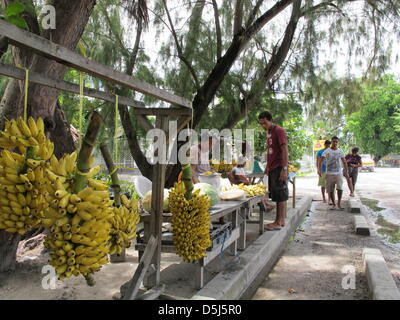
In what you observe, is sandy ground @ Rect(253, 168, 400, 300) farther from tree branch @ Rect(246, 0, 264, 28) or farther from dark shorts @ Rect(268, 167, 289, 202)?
tree branch @ Rect(246, 0, 264, 28)

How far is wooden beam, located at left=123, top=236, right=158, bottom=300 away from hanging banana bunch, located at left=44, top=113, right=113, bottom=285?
41.3 inches

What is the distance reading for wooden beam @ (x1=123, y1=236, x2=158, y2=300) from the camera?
2.52 meters

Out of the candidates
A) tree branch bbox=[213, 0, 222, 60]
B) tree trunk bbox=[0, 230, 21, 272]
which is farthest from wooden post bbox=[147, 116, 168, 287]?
tree branch bbox=[213, 0, 222, 60]

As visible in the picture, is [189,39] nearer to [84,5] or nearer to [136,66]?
[136,66]

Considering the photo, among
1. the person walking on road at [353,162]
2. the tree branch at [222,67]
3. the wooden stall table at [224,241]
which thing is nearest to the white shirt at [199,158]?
the wooden stall table at [224,241]

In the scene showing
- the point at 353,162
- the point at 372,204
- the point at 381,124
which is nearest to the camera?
the point at 372,204

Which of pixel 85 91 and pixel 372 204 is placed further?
pixel 372 204

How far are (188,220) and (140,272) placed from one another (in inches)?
21.1

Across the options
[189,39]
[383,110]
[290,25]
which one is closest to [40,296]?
[189,39]

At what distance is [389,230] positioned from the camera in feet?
23.2

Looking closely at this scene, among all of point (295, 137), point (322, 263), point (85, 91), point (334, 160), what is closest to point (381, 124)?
point (295, 137)

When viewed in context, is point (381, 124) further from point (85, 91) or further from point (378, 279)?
point (85, 91)

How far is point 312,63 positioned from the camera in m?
8.77

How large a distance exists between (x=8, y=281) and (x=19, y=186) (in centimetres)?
281
